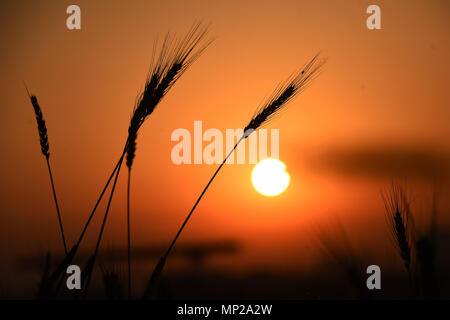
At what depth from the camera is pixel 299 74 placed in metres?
1.41

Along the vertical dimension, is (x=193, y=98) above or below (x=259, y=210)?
above

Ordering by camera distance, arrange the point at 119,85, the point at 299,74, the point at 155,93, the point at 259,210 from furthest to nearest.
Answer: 1. the point at 259,210
2. the point at 119,85
3. the point at 299,74
4. the point at 155,93

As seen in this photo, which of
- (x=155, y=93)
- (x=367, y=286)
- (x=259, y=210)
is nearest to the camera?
(x=155, y=93)
